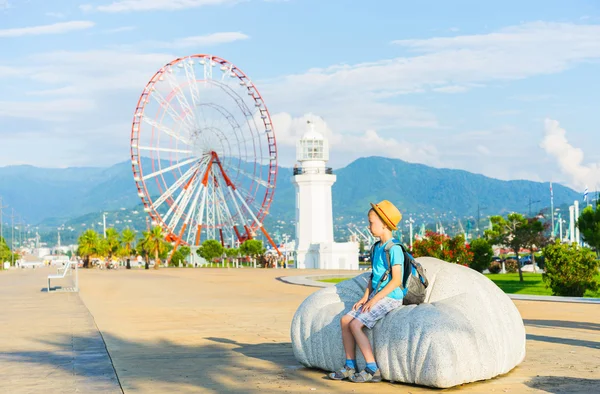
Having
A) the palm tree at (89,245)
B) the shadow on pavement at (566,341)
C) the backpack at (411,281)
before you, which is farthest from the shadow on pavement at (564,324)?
the palm tree at (89,245)

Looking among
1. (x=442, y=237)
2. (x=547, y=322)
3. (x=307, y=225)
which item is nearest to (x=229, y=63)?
(x=307, y=225)

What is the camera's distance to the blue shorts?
24.9 ft

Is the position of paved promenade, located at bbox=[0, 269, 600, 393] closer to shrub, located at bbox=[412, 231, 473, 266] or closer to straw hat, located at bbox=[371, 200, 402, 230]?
straw hat, located at bbox=[371, 200, 402, 230]

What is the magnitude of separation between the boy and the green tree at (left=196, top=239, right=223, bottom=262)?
8404cm

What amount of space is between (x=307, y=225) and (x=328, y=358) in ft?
208

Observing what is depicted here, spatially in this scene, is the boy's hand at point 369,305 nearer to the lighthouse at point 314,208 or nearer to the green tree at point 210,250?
the lighthouse at point 314,208

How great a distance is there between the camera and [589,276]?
75.5 ft

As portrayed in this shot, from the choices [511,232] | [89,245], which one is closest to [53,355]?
[511,232]

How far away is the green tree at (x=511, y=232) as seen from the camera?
41312 millimetres

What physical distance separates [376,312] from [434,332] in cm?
64

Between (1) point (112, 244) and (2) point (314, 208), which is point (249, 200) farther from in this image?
(1) point (112, 244)

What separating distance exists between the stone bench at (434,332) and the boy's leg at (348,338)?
0.40 feet

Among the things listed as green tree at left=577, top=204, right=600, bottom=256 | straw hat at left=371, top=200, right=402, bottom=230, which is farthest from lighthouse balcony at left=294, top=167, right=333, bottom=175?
straw hat at left=371, top=200, right=402, bottom=230

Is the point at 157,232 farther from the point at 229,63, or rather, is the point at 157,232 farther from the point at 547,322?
the point at 547,322
